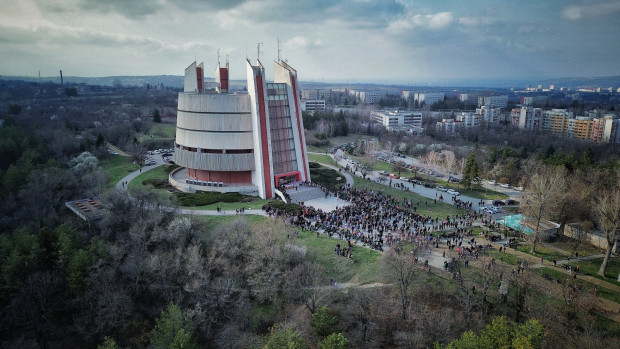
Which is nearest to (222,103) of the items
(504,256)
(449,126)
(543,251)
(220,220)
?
(220,220)

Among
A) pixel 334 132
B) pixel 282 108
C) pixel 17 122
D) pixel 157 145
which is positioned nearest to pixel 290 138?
pixel 282 108

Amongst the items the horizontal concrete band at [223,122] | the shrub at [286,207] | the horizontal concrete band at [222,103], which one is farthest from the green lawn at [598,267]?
the horizontal concrete band at [222,103]

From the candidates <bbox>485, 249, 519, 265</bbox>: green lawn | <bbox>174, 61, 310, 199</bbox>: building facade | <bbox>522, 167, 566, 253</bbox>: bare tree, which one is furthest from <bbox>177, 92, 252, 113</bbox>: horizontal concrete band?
<bbox>522, 167, 566, 253</bbox>: bare tree

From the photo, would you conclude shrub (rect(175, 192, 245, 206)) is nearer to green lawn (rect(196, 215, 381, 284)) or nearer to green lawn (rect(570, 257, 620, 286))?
green lawn (rect(196, 215, 381, 284))

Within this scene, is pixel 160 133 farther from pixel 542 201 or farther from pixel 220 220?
pixel 542 201

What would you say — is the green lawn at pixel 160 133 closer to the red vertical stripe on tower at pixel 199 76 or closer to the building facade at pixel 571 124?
the red vertical stripe on tower at pixel 199 76

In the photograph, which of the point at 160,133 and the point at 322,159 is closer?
the point at 322,159
